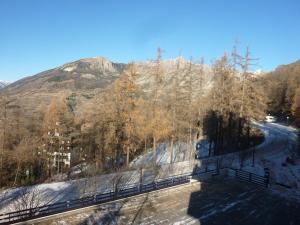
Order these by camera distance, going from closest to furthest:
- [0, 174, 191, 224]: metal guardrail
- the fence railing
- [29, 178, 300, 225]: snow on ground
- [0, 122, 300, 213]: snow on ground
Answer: [0, 174, 191, 224]: metal guardrail
the fence railing
[29, 178, 300, 225]: snow on ground
[0, 122, 300, 213]: snow on ground

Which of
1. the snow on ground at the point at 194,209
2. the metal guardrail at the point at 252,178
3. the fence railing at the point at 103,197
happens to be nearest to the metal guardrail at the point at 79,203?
the fence railing at the point at 103,197

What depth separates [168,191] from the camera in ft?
72.8

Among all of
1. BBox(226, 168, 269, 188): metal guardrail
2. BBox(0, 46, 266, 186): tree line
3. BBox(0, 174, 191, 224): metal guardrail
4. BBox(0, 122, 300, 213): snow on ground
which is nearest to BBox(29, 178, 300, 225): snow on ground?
BBox(0, 174, 191, 224): metal guardrail

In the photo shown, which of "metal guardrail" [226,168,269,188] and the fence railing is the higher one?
the fence railing

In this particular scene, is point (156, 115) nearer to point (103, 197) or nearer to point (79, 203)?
point (103, 197)

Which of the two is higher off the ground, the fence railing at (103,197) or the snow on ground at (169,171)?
the fence railing at (103,197)

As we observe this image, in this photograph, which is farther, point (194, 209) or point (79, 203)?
point (194, 209)

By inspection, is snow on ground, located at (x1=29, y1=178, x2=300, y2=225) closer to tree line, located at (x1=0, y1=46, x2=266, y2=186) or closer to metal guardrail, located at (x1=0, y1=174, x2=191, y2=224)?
metal guardrail, located at (x1=0, y1=174, x2=191, y2=224)

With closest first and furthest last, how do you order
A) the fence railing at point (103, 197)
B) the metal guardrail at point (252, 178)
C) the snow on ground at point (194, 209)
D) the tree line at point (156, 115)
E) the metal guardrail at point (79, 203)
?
the metal guardrail at point (79, 203) < the fence railing at point (103, 197) < the snow on ground at point (194, 209) < the metal guardrail at point (252, 178) < the tree line at point (156, 115)

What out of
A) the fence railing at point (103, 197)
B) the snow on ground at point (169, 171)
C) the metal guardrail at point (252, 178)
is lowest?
the snow on ground at point (169, 171)

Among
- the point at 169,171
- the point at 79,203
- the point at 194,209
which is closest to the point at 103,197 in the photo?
the point at 79,203

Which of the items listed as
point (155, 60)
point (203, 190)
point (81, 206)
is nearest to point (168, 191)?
point (203, 190)

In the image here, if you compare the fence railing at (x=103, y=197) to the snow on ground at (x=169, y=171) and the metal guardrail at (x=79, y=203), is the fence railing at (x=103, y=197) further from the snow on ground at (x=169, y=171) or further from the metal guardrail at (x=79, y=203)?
the snow on ground at (x=169, y=171)

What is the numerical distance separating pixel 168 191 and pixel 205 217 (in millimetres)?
4549
